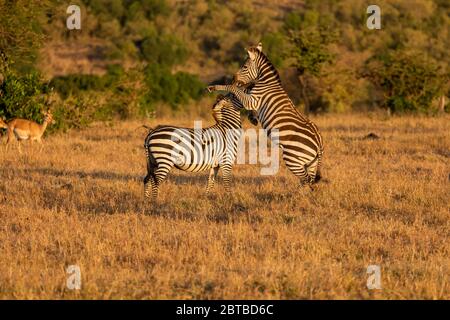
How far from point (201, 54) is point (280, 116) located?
3215 cm

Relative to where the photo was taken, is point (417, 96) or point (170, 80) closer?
point (417, 96)

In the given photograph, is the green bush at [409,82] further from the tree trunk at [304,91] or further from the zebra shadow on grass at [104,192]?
the zebra shadow on grass at [104,192]

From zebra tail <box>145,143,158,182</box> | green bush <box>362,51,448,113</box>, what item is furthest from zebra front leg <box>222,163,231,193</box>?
green bush <box>362,51,448,113</box>

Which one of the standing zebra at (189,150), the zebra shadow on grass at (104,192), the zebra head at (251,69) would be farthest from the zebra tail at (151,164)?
the zebra head at (251,69)

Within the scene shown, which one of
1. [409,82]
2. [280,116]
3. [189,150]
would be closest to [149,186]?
[189,150]

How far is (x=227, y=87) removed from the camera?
36.9ft

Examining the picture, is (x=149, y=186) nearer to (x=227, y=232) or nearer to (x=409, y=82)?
(x=227, y=232)

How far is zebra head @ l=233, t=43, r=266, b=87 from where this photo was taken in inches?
440

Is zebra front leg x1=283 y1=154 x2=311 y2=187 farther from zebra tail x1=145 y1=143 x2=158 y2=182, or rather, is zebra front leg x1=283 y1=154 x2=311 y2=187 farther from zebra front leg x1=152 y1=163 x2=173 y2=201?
zebra tail x1=145 y1=143 x2=158 y2=182

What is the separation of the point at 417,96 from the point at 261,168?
41.7 ft

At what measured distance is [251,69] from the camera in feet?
37.0

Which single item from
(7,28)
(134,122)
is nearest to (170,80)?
(134,122)
